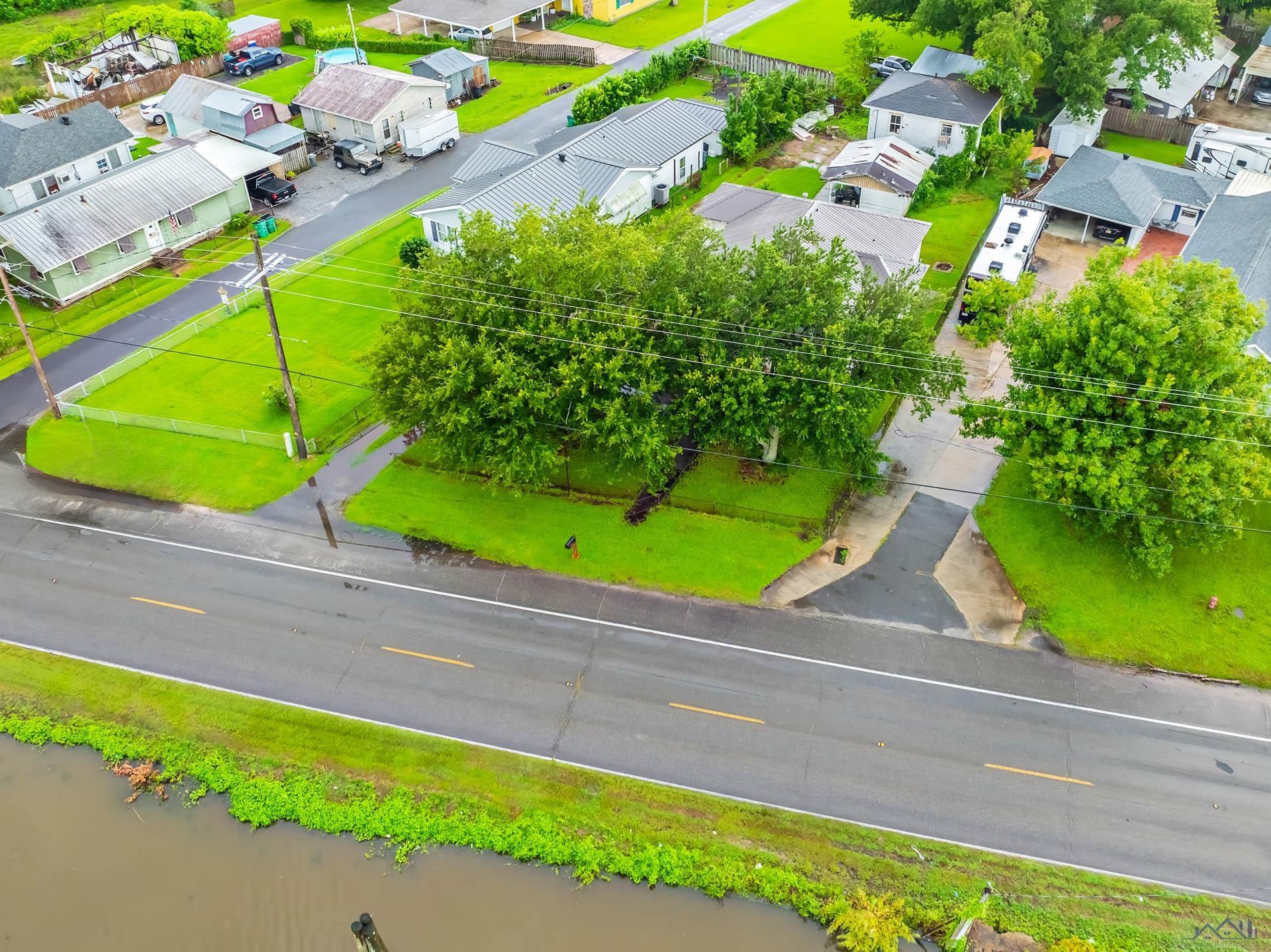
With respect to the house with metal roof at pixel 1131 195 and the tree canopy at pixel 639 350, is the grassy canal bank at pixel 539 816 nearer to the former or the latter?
the tree canopy at pixel 639 350

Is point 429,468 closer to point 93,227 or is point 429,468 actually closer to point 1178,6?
point 93,227

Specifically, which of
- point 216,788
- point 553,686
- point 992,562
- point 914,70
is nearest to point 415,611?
point 553,686

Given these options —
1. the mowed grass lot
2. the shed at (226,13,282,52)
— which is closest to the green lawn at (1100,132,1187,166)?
the mowed grass lot

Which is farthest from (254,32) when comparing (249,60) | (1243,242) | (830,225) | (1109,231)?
(1243,242)

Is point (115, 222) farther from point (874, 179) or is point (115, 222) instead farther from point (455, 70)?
point (874, 179)

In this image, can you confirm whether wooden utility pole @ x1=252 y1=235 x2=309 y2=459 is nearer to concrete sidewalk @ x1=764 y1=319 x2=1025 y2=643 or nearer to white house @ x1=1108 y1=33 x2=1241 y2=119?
concrete sidewalk @ x1=764 y1=319 x2=1025 y2=643

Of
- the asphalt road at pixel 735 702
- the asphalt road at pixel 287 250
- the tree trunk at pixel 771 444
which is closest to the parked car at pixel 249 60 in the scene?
the asphalt road at pixel 287 250
